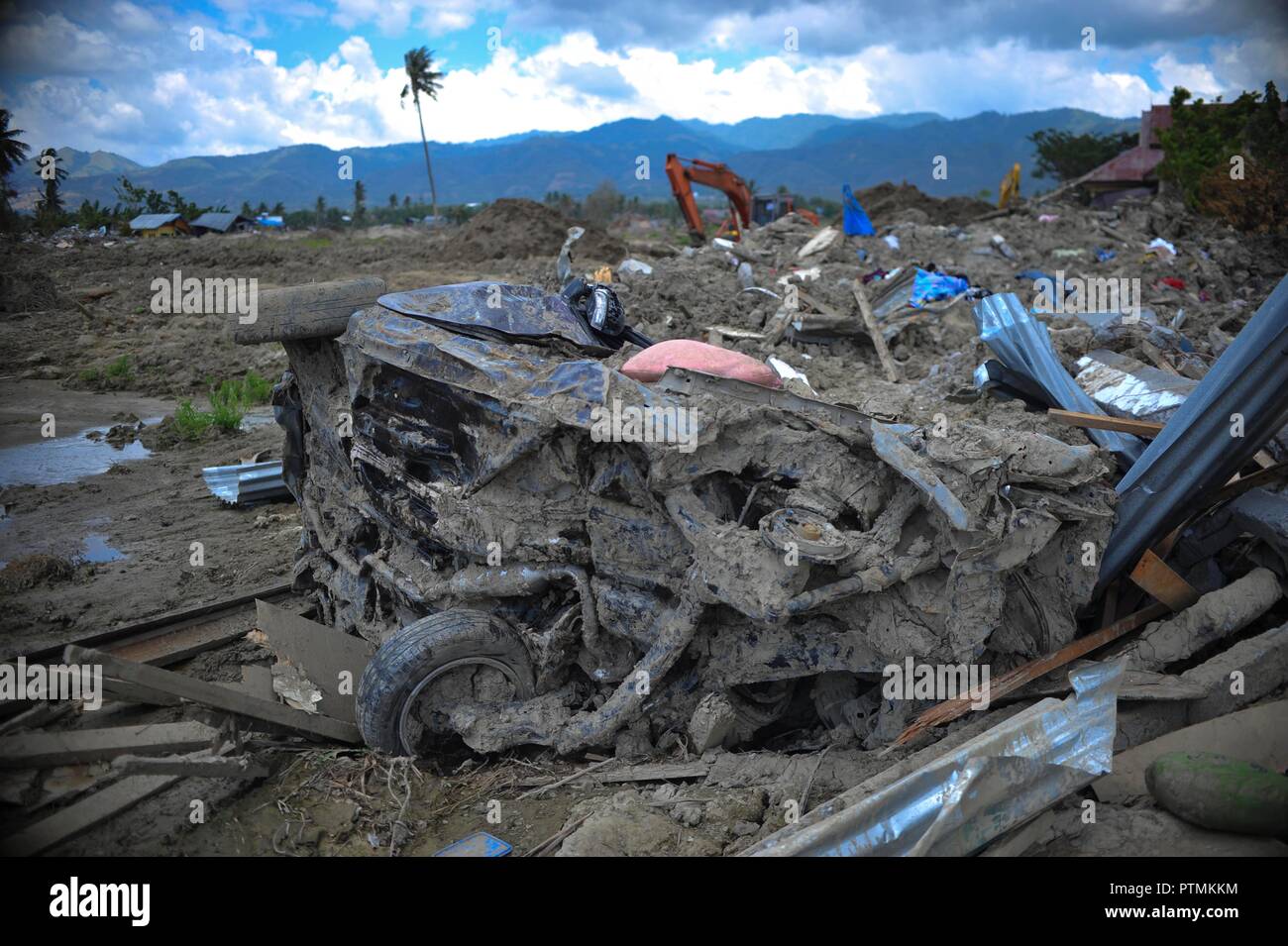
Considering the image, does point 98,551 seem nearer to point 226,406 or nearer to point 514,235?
point 226,406

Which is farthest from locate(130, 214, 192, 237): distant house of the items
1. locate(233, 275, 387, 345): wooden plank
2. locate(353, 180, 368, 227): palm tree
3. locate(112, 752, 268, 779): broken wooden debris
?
locate(112, 752, 268, 779): broken wooden debris

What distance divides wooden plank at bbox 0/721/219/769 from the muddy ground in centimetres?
13

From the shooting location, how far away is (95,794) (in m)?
3.20

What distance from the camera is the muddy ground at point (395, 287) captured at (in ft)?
11.2

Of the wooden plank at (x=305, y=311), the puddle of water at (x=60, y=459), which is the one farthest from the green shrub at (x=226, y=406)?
the wooden plank at (x=305, y=311)

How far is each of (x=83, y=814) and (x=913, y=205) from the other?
88.0 feet

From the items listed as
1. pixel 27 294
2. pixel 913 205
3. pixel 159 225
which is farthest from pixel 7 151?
pixel 159 225

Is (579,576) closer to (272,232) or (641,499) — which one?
(641,499)

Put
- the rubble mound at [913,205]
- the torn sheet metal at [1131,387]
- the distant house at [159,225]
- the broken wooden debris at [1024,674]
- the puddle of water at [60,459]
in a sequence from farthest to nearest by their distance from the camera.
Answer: the distant house at [159,225], the rubble mound at [913,205], the puddle of water at [60,459], the torn sheet metal at [1131,387], the broken wooden debris at [1024,674]

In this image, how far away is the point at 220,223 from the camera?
117ft

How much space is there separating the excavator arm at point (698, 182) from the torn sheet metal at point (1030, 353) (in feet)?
42.4

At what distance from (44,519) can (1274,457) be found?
8.93 metres

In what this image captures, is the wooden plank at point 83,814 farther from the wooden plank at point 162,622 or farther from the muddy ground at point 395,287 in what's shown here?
the wooden plank at point 162,622

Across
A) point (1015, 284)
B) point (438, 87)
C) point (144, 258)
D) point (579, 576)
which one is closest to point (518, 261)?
point (144, 258)
